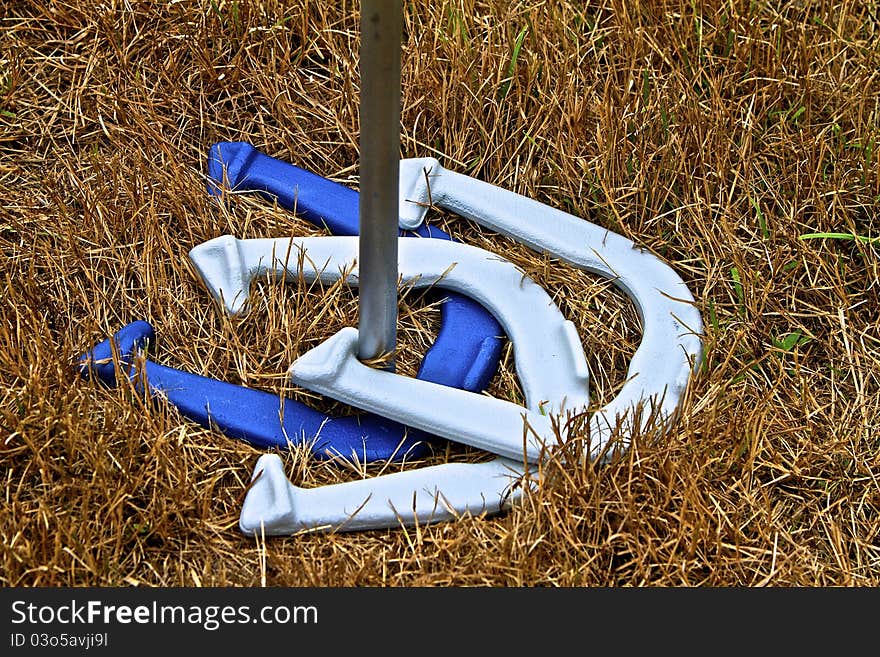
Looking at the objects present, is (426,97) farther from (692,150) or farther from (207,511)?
(207,511)

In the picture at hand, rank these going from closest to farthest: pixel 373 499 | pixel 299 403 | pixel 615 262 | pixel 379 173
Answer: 1. pixel 379 173
2. pixel 373 499
3. pixel 299 403
4. pixel 615 262

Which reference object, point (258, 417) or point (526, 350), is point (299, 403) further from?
point (526, 350)

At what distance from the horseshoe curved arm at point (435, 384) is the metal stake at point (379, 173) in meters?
0.07

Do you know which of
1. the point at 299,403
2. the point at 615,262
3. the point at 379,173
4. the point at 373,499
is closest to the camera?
the point at 379,173

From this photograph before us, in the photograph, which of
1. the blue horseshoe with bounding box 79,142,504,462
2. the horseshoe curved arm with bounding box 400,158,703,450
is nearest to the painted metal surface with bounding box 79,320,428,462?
the blue horseshoe with bounding box 79,142,504,462

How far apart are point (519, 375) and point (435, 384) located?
16 cm

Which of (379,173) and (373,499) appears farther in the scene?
(373,499)

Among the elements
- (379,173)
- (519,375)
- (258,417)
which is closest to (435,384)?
(519,375)

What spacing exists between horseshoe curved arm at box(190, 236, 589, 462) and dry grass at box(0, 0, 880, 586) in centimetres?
5

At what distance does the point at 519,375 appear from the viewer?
178cm

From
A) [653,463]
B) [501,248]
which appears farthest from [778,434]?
[501,248]

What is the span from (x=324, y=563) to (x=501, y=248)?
2.36ft

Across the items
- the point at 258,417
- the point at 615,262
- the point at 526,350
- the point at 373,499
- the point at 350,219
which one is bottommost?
the point at 373,499

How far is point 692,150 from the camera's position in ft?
6.76
